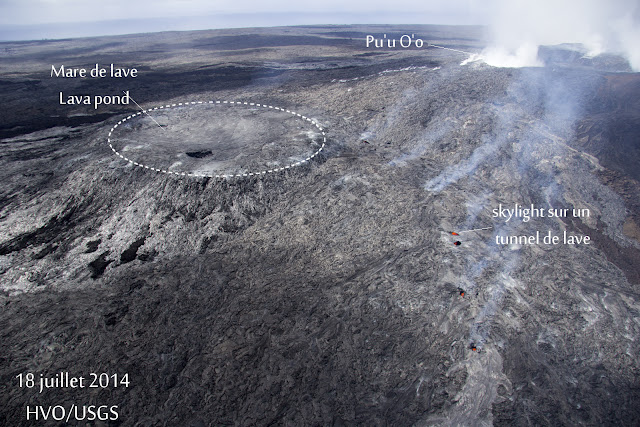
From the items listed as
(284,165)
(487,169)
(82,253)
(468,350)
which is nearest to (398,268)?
(468,350)

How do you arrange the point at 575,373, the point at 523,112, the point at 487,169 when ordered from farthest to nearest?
the point at 523,112, the point at 487,169, the point at 575,373

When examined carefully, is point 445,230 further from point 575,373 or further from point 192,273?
point 192,273

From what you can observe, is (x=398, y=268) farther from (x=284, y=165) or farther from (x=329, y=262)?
(x=284, y=165)

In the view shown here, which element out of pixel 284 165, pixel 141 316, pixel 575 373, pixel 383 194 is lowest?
pixel 575 373

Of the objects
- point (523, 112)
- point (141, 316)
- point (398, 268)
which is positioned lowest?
point (141, 316)

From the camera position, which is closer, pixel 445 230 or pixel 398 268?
pixel 398 268

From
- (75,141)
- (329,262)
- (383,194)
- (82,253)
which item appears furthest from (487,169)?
(75,141)

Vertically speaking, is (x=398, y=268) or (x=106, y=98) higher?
(x=106, y=98)

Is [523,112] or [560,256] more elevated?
[523,112]

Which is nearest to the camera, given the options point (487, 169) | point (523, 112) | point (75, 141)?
point (487, 169)

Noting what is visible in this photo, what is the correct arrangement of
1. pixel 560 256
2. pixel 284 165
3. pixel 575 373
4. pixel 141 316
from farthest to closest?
pixel 284 165
pixel 560 256
pixel 141 316
pixel 575 373
